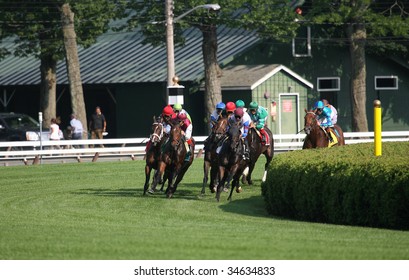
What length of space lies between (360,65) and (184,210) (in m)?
29.7

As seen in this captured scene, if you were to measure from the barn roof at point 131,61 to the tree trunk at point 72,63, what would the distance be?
6275 mm

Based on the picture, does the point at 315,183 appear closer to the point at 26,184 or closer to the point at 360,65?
the point at 26,184

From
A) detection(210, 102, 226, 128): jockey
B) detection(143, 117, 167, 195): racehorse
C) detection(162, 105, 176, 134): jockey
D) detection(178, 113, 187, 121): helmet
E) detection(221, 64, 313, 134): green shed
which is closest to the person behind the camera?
detection(178, 113, 187, 121): helmet

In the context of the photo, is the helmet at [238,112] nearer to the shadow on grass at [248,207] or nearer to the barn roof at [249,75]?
the shadow on grass at [248,207]

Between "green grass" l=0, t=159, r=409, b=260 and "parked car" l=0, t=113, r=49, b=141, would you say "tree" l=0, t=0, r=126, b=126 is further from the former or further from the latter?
"green grass" l=0, t=159, r=409, b=260

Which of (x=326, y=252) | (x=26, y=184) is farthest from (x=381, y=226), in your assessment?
(x=26, y=184)

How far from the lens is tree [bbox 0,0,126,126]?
49.9 metres

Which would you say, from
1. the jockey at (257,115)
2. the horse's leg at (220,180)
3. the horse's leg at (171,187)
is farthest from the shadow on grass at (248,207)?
the jockey at (257,115)

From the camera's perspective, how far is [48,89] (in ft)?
168

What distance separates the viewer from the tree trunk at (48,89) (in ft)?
167

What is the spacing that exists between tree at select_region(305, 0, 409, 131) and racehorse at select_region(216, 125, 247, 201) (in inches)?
964

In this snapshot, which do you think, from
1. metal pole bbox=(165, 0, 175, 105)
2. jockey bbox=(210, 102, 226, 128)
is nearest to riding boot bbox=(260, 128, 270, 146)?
jockey bbox=(210, 102, 226, 128)

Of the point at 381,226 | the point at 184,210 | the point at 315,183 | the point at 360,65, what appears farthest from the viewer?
the point at 360,65

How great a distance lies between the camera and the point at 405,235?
53.4 ft
